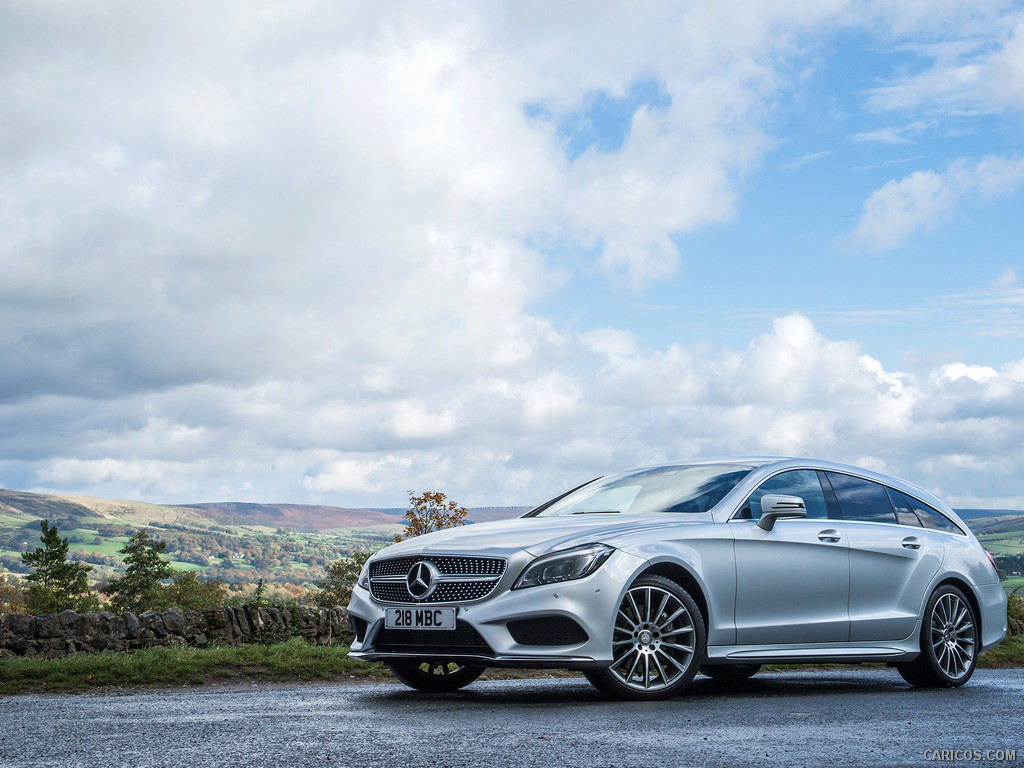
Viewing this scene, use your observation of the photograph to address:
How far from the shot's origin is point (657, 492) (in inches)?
321

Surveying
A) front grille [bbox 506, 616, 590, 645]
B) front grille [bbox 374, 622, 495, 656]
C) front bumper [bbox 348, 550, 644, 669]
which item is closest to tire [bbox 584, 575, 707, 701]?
front bumper [bbox 348, 550, 644, 669]

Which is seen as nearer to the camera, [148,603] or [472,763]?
[472,763]

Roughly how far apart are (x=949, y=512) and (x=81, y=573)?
91416mm

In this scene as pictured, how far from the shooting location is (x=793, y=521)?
8.07 meters

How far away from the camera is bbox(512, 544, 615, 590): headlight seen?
670cm

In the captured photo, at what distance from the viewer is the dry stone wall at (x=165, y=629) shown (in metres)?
10.8

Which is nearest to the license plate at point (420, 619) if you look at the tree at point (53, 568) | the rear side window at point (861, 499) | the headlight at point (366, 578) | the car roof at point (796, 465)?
the headlight at point (366, 578)

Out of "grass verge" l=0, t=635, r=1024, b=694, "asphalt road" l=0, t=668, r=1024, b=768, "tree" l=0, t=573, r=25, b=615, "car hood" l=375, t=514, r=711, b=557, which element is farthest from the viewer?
"tree" l=0, t=573, r=25, b=615

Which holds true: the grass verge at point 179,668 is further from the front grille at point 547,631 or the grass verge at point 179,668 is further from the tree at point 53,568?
the tree at point 53,568

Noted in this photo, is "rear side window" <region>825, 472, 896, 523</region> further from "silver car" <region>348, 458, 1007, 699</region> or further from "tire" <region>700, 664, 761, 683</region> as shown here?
"tire" <region>700, 664, 761, 683</region>

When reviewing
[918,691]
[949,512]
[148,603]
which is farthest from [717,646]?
[148,603]

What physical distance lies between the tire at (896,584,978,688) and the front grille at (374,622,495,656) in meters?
3.98

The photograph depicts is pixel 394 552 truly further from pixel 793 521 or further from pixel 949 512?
pixel 949 512

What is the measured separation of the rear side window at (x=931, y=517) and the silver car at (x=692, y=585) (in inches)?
0.8
